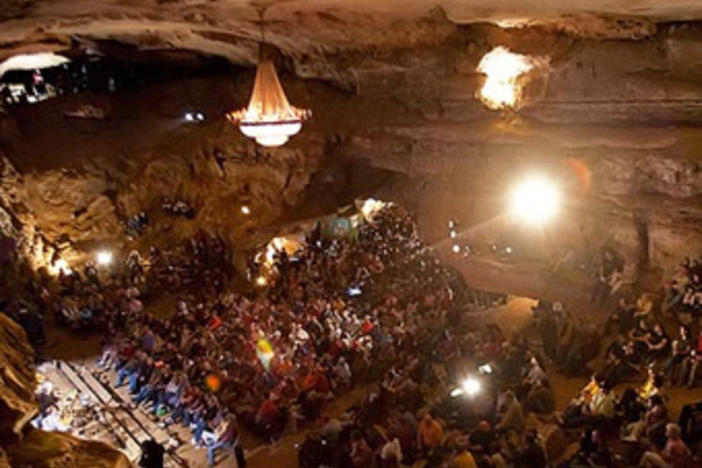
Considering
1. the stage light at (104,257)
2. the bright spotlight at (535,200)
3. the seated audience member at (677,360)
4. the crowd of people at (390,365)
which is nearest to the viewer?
the crowd of people at (390,365)

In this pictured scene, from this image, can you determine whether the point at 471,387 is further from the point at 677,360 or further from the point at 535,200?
the point at 535,200

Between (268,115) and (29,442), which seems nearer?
(29,442)

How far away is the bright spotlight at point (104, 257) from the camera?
20.1 meters

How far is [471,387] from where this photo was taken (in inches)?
422

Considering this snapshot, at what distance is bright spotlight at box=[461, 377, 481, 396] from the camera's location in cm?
1062

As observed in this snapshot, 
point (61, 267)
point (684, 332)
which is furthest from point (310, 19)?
point (61, 267)

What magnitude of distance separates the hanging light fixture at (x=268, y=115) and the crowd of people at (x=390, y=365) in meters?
4.74

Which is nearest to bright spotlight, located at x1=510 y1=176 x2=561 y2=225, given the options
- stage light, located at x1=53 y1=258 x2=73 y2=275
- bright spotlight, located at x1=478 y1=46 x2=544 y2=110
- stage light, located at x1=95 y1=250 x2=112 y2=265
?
bright spotlight, located at x1=478 y1=46 x2=544 y2=110

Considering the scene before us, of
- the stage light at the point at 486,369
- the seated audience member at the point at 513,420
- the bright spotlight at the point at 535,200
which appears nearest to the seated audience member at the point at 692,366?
the seated audience member at the point at 513,420

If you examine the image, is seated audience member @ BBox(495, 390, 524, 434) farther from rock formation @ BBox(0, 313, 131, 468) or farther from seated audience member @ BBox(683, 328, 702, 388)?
rock formation @ BBox(0, 313, 131, 468)

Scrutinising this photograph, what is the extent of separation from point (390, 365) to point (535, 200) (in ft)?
18.1

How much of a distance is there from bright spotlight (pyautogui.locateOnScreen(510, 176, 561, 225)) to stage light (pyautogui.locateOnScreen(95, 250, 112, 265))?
12646 mm

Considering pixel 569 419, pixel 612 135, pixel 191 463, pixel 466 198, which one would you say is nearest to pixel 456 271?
pixel 466 198

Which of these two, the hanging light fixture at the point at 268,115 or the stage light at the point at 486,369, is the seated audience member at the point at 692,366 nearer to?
the stage light at the point at 486,369
